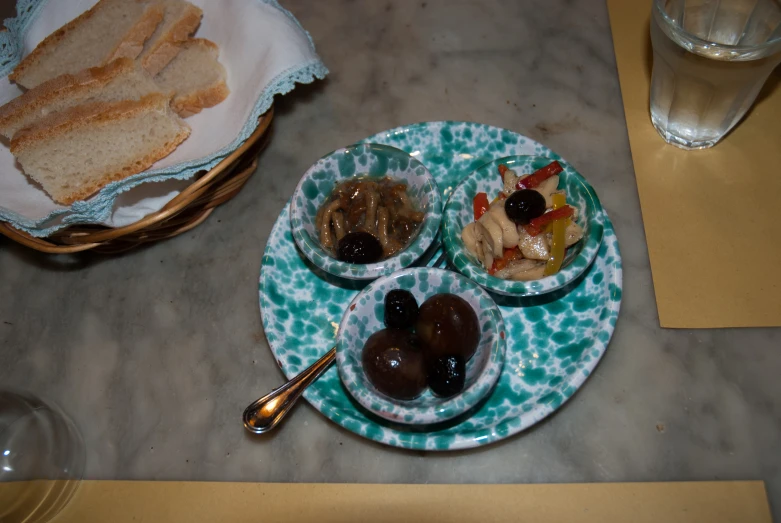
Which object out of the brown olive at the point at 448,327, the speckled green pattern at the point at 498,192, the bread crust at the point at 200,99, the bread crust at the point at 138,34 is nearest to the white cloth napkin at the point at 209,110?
the bread crust at the point at 200,99

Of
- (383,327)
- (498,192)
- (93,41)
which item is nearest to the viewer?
(383,327)

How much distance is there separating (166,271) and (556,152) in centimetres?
92

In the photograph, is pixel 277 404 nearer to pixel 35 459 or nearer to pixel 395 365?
pixel 395 365

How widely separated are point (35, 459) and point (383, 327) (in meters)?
0.71

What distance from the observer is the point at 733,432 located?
3.72 ft

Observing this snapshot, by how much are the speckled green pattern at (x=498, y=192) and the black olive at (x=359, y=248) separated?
0.13 meters

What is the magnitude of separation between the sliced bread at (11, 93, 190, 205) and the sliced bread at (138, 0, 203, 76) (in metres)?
0.17

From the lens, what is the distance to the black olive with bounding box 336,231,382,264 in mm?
1195

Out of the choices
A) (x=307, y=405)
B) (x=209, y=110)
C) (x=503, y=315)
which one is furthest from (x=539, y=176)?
(x=209, y=110)

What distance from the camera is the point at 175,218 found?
1.40m

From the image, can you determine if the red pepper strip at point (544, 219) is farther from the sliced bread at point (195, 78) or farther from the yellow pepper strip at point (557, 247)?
the sliced bread at point (195, 78)

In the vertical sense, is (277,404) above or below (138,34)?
below

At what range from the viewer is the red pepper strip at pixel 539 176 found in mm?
1233

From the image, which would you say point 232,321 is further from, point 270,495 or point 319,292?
point 270,495
